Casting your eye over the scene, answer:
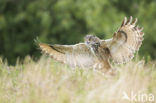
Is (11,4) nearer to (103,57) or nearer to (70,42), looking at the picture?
(70,42)

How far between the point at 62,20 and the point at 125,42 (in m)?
10.5

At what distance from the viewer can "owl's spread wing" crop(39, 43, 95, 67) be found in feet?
20.8

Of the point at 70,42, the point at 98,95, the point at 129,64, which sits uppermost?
the point at 70,42

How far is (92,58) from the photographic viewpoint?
250 inches

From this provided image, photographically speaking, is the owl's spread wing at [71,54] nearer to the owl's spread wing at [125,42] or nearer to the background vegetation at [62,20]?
the owl's spread wing at [125,42]

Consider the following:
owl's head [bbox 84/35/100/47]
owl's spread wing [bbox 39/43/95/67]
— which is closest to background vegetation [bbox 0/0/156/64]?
owl's spread wing [bbox 39/43/95/67]

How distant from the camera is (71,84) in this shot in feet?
18.2

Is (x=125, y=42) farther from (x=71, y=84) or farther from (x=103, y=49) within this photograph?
(x=71, y=84)

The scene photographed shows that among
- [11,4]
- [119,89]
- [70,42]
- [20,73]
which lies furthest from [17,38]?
[119,89]

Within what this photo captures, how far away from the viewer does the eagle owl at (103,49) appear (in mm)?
5891

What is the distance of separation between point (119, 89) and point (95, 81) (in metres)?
0.48

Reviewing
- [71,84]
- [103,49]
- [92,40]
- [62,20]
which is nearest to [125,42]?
[103,49]

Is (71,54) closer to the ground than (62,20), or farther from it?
closer to the ground

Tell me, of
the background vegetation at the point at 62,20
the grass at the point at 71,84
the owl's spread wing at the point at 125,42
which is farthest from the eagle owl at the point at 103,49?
the background vegetation at the point at 62,20
